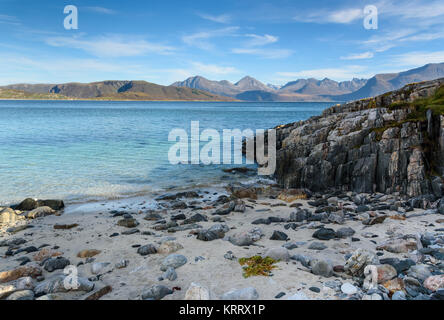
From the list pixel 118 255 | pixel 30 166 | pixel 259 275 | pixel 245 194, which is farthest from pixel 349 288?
pixel 30 166

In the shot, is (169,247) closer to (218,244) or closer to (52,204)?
A: (218,244)

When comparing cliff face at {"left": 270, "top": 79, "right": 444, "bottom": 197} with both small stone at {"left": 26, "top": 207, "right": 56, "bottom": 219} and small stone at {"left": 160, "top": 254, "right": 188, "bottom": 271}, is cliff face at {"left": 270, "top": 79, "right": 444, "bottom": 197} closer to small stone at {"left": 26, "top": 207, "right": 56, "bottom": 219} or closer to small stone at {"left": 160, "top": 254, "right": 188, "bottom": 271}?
small stone at {"left": 160, "top": 254, "right": 188, "bottom": 271}

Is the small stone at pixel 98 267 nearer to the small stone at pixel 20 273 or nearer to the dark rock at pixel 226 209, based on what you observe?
the small stone at pixel 20 273

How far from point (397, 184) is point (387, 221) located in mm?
5792

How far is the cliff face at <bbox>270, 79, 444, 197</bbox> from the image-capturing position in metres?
16.7

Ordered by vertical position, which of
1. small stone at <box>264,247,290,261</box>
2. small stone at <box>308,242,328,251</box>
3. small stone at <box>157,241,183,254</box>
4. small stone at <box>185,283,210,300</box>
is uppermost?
small stone at <box>185,283,210,300</box>

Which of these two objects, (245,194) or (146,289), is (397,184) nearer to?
(245,194)

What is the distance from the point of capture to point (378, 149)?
60.3ft

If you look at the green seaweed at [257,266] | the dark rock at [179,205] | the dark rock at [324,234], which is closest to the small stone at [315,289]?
the green seaweed at [257,266]

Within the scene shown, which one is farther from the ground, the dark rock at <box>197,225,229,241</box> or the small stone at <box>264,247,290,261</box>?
the small stone at <box>264,247,290,261</box>

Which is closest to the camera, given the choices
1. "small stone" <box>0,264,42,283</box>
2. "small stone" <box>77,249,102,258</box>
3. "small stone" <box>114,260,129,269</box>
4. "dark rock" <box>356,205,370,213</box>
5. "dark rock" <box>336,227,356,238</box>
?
"small stone" <box>0,264,42,283</box>

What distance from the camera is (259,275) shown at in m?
7.96

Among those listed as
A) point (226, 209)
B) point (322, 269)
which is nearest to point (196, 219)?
point (226, 209)

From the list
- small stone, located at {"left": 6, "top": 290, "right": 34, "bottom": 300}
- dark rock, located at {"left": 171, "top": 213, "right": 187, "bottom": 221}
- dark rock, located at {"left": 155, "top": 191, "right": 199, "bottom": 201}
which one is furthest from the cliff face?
small stone, located at {"left": 6, "top": 290, "right": 34, "bottom": 300}
